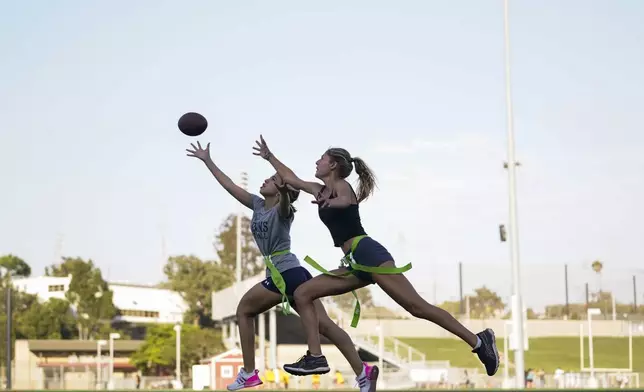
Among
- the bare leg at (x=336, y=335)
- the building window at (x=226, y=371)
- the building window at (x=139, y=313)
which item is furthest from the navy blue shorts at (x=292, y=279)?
the building window at (x=139, y=313)

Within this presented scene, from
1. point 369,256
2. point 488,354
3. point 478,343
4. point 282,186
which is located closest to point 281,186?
point 282,186

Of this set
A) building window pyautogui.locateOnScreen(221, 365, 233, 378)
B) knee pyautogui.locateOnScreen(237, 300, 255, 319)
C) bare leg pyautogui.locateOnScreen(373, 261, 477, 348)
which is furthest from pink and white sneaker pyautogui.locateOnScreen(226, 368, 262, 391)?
building window pyautogui.locateOnScreen(221, 365, 233, 378)

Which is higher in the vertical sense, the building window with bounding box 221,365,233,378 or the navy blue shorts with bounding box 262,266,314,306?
the navy blue shorts with bounding box 262,266,314,306

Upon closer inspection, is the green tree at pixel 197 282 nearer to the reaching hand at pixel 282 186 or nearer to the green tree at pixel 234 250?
the green tree at pixel 234 250

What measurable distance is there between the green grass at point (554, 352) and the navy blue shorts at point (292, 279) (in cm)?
7130

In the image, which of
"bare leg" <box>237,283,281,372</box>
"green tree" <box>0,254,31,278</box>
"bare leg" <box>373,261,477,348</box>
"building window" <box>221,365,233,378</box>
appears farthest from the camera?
"green tree" <box>0,254,31,278</box>

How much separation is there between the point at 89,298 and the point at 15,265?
1748cm

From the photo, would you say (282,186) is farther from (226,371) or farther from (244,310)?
(226,371)

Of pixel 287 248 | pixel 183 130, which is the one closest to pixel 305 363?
pixel 287 248

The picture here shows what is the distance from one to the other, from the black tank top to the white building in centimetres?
11247

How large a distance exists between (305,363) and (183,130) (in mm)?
2712

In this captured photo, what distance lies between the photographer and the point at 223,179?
11797 millimetres

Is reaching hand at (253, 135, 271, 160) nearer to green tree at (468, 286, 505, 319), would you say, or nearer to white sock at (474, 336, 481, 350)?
white sock at (474, 336, 481, 350)

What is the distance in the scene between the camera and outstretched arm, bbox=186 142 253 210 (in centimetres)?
1168
